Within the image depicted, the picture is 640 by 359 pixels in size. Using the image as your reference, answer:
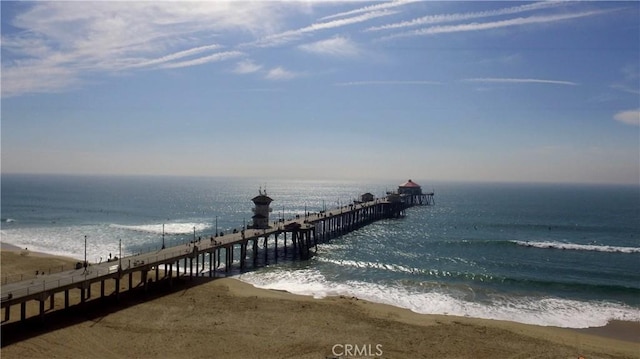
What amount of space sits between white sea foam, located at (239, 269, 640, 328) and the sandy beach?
1.53 metres

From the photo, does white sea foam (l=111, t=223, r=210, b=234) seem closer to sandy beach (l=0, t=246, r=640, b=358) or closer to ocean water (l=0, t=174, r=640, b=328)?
ocean water (l=0, t=174, r=640, b=328)

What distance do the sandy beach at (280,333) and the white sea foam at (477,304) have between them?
1.53 m

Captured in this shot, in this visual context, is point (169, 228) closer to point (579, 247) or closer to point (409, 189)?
point (579, 247)

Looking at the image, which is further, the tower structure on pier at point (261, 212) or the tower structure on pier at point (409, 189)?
the tower structure on pier at point (409, 189)

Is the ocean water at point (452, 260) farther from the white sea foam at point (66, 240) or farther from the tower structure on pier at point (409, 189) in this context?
the tower structure on pier at point (409, 189)

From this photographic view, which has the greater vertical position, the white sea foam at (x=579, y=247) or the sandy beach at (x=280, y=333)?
the white sea foam at (x=579, y=247)

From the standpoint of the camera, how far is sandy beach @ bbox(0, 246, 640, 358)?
24.1 meters

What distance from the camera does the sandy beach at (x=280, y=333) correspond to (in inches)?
949

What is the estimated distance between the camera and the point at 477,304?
3450 cm

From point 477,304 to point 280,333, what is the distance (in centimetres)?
1682

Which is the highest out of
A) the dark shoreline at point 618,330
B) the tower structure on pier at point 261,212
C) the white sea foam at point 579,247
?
the tower structure on pier at point 261,212


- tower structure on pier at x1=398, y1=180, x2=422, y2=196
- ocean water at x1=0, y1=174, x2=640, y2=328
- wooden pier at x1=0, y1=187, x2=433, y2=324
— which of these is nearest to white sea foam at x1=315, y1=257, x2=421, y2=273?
ocean water at x1=0, y1=174, x2=640, y2=328

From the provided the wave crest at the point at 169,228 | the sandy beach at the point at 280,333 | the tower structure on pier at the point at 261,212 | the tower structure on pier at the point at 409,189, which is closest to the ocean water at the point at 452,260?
the wave crest at the point at 169,228

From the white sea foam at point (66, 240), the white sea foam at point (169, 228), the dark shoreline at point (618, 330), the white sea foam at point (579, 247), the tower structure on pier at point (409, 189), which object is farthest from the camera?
the tower structure on pier at point (409, 189)
